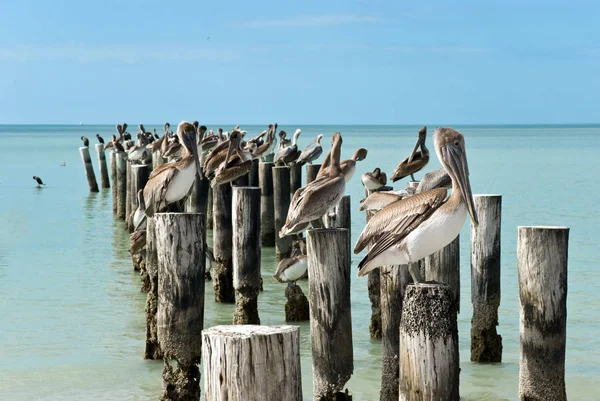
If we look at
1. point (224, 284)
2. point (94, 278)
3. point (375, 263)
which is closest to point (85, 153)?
point (94, 278)

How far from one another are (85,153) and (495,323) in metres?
21.3

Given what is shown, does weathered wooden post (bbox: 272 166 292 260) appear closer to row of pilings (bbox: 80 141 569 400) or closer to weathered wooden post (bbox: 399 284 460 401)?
row of pilings (bbox: 80 141 569 400)

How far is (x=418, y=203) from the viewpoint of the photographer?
17.8ft

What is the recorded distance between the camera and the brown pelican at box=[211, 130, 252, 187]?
11.6m

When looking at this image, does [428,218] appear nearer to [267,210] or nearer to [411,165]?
[411,165]

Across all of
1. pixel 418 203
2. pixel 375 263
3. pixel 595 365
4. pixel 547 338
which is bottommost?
pixel 595 365

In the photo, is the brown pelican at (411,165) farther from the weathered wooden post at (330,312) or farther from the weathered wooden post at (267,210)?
the weathered wooden post at (330,312)

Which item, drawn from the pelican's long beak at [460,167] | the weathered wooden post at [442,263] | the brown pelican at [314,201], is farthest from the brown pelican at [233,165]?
the pelican's long beak at [460,167]

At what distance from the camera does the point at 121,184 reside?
21172mm

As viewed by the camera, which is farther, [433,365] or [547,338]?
[547,338]

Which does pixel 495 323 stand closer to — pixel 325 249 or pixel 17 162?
pixel 325 249

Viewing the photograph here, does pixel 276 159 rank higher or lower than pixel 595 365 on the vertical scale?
higher

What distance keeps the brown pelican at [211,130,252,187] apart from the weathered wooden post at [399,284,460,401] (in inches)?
271

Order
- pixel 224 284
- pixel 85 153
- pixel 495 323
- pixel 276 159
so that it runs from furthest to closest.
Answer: pixel 85 153
pixel 276 159
pixel 224 284
pixel 495 323
